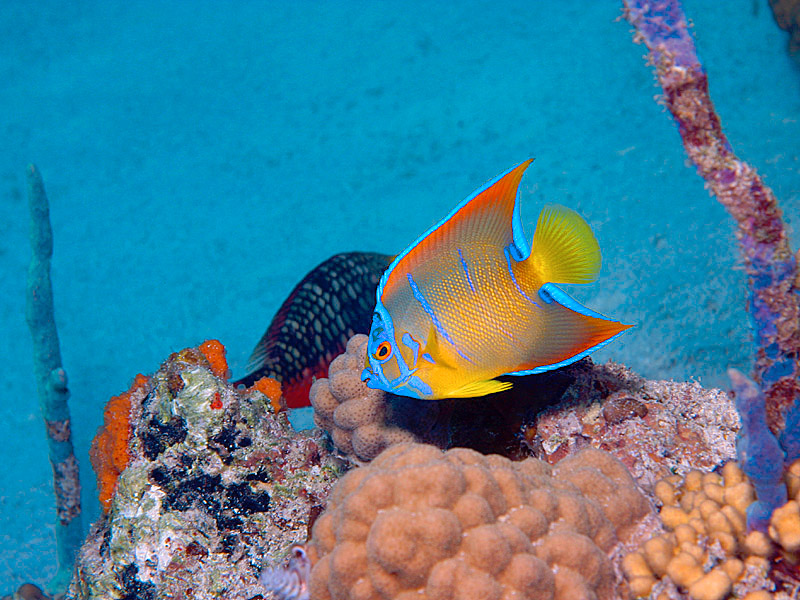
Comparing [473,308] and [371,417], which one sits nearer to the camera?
[473,308]

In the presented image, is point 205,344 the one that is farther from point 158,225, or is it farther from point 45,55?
point 45,55

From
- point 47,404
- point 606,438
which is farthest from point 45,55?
point 606,438

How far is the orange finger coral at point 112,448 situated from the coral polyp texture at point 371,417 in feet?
3.95

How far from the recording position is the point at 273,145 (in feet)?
34.4

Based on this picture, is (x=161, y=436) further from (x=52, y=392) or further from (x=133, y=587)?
(x=52, y=392)

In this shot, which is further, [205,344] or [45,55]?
[45,55]

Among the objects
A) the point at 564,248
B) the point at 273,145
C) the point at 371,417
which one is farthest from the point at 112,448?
the point at 273,145

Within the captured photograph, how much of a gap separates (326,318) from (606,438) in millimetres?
2043

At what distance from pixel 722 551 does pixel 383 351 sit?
3.36 feet

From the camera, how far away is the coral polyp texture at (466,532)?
1313mm

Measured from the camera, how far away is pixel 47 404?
18.0 ft

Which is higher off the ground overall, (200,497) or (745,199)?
(745,199)

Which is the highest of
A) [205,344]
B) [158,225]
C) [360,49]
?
[360,49]

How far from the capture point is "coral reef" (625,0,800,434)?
5.17 feet
